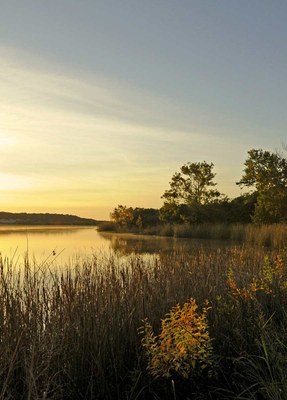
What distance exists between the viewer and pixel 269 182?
1130 inches

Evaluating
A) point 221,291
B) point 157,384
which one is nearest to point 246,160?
point 221,291

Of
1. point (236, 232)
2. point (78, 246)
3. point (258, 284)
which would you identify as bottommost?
point (78, 246)

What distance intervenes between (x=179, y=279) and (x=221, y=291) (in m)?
0.54

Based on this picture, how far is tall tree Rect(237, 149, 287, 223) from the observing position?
88.5ft

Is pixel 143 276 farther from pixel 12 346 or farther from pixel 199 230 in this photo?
pixel 199 230

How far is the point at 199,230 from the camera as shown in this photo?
29078 millimetres

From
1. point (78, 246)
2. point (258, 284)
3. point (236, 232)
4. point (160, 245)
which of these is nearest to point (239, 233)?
point (236, 232)

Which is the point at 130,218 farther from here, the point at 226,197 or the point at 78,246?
the point at 78,246

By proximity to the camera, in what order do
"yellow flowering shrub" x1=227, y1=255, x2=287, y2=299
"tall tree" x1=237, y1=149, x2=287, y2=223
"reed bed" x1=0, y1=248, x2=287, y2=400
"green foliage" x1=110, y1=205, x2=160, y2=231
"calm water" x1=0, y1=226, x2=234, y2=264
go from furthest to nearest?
1. "green foliage" x1=110, y1=205, x2=160, y2=231
2. "tall tree" x1=237, y1=149, x2=287, y2=223
3. "calm water" x1=0, y1=226, x2=234, y2=264
4. "yellow flowering shrub" x1=227, y1=255, x2=287, y2=299
5. "reed bed" x1=0, y1=248, x2=287, y2=400

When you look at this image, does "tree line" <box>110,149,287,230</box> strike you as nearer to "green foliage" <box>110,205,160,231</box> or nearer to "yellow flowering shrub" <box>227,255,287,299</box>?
"green foliage" <box>110,205,160,231</box>

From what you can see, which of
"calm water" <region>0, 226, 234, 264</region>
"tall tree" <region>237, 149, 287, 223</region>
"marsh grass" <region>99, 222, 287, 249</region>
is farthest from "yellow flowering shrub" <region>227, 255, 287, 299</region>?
"tall tree" <region>237, 149, 287, 223</region>

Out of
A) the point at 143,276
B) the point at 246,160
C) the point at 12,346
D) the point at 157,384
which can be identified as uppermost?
the point at 246,160

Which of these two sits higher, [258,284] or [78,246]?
[258,284]

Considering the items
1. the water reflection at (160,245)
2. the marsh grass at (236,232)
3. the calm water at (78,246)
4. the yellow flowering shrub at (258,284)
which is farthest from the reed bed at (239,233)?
the yellow flowering shrub at (258,284)
